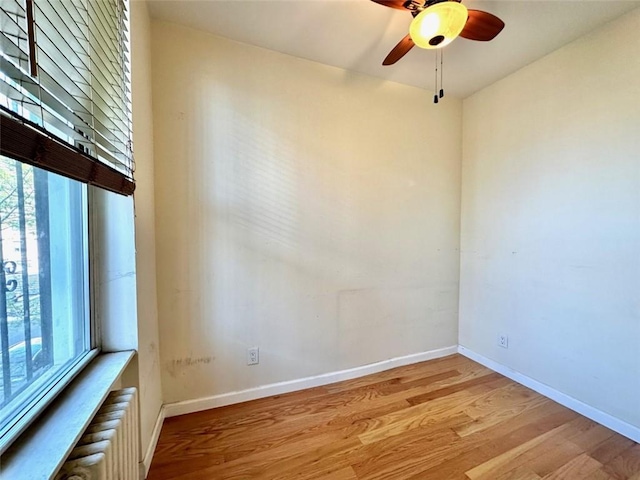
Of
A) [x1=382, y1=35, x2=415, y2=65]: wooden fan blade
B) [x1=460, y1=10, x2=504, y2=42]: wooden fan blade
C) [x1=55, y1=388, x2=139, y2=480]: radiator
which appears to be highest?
[x1=382, y1=35, x2=415, y2=65]: wooden fan blade

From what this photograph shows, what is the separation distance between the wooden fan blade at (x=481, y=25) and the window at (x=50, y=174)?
1635 mm

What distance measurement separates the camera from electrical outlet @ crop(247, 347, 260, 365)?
1881 millimetres

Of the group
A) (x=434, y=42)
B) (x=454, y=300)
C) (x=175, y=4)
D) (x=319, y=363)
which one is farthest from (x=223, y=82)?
(x=454, y=300)

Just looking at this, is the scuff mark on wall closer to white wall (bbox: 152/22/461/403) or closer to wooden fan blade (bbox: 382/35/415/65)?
white wall (bbox: 152/22/461/403)

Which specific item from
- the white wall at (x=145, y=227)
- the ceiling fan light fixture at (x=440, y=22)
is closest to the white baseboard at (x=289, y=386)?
A: the white wall at (x=145, y=227)

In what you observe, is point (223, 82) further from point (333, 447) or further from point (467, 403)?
point (467, 403)

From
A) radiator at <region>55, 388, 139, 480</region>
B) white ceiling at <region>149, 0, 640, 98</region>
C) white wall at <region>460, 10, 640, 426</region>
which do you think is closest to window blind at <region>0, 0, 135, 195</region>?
white ceiling at <region>149, 0, 640, 98</region>

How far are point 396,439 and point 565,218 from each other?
1854 millimetres

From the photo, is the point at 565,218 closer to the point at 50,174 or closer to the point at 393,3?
the point at 393,3

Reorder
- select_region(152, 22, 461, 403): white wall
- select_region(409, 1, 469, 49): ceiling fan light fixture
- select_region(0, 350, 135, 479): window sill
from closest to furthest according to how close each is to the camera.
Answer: select_region(0, 350, 135, 479): window sill
select_region(409, 1, 469, 49): ceiling fan light fixture
select_region(152, 22, 461, 403): white wall

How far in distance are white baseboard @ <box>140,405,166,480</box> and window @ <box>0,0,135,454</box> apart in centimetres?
65

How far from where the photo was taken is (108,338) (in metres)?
Answer: 1.21

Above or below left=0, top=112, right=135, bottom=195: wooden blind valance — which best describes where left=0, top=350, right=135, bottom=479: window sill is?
below

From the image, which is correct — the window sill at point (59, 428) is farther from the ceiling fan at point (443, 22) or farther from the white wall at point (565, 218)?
the white wall at point (565, 218)
